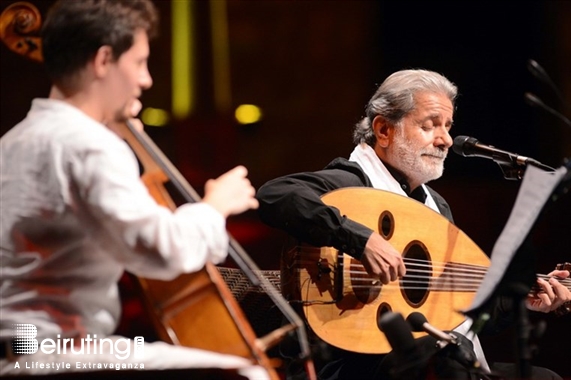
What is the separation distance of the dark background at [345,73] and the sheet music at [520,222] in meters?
2.66

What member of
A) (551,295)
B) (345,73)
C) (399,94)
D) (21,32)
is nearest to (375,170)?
(399,94)

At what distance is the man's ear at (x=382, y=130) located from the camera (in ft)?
12.2

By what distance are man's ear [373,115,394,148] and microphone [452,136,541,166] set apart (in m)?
0.44

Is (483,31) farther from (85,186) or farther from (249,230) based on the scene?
(85,186)

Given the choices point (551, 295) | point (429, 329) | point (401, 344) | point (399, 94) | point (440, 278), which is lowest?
point (551, 295)

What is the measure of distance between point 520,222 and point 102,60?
1.22 metres

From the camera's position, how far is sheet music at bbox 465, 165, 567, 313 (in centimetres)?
232

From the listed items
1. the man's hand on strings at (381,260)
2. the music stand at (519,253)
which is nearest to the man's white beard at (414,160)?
the man's hand on strings at (381,260)

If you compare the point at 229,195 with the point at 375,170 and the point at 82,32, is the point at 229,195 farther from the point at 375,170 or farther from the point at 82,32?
the point at 375,170

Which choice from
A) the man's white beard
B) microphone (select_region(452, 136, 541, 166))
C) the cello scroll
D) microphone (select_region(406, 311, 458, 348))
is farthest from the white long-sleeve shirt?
the man's white beard

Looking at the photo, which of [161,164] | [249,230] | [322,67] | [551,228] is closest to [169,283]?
[161,164]

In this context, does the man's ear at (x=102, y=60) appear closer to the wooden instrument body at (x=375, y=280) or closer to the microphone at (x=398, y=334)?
the microphone at (x=398, y=334)

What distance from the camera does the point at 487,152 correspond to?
127 inches

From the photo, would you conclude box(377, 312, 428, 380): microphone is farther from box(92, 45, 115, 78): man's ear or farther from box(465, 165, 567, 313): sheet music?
box(92, 45, 115, 78): man's ear
